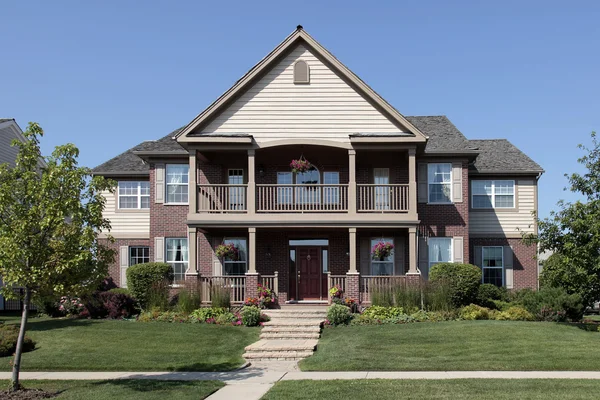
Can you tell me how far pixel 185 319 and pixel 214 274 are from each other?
4466 mm

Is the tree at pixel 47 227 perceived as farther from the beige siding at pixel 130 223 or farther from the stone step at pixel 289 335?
the beige siding at pixel 130 223

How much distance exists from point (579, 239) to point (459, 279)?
192 inches

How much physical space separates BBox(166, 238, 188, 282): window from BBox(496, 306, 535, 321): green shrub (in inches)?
469

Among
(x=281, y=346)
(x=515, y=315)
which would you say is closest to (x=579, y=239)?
(x=515, y=315)

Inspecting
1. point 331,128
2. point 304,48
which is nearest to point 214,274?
point 331,128

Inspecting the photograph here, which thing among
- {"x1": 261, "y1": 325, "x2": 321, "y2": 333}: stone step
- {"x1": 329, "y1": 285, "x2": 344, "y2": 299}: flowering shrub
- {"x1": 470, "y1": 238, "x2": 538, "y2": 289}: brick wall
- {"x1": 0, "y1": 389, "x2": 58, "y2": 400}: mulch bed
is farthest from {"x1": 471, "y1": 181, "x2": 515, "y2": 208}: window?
{"x1": 0, "y1": 389, "x2": 58, "y2": 400}: mulch bed

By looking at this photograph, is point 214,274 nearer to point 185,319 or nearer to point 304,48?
point 185,319

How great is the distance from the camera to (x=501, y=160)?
26781 mm

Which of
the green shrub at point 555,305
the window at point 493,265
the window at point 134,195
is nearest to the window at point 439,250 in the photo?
the window at point 493,265

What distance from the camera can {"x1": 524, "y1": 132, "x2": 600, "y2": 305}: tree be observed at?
17.3m

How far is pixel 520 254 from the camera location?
84.6ft

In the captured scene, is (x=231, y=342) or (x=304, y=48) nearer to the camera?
(x=231, y=342)

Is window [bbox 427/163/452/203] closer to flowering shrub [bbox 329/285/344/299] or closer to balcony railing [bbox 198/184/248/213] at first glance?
flowering shrub [bbox 329/285/344/299]

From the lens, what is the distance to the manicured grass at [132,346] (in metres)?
15.0
